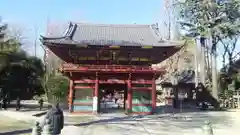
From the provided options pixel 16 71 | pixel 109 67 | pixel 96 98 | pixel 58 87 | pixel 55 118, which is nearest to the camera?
pixel 55 118

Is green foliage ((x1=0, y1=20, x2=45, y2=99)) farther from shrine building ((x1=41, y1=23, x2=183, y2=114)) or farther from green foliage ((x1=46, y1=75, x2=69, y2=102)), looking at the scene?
shrine building ((x1=41, y1=23, x2=183, y2=114))

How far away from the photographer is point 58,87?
132ft

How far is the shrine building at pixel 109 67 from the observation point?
24.9m

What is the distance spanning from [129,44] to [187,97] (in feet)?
60.9

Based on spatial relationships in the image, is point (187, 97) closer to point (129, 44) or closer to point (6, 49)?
point (129, 44)

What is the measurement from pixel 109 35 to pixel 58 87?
14788mm

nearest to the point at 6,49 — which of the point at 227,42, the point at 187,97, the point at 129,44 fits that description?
the point at 129,44

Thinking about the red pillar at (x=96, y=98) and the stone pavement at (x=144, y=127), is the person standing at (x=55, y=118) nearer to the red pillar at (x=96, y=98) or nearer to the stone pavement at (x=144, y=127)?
the stone pavement at (x=144, y=127)

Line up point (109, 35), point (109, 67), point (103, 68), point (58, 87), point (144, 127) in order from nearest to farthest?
point (144, 127) < point (103, 68) < point (109, 67) < point (109, 35) < point (58, 87)

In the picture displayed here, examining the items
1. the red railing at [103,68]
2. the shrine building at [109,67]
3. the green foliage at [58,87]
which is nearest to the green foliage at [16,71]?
the green foliage at [58,87]

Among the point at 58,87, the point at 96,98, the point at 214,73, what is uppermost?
the point at 214,73

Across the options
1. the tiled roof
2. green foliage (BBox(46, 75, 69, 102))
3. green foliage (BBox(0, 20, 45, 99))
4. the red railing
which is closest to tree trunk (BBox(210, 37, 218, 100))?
the tiled roof

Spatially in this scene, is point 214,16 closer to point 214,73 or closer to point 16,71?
point 214,73

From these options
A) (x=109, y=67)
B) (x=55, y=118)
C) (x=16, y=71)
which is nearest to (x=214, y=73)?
(x=109, y=67)
